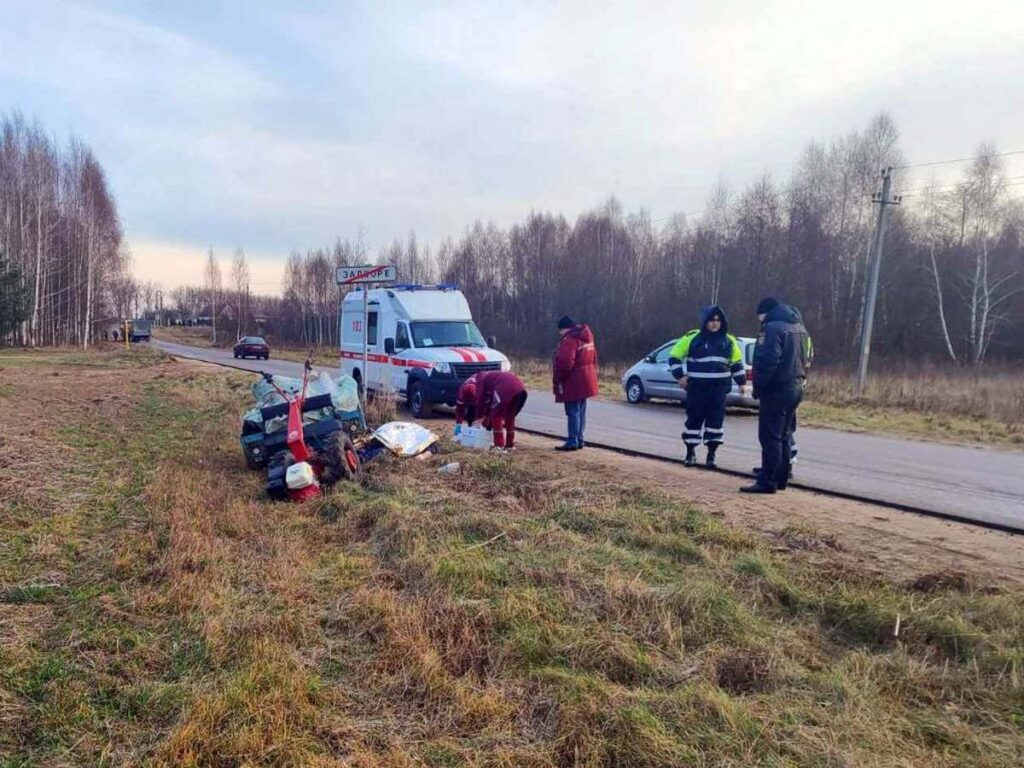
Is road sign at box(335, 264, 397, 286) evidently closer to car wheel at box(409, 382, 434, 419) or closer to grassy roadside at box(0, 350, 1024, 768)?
car wheel at box(409, 382, 434, 419)

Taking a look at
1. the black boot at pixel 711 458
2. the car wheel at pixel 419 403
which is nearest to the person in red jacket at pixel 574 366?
the black boot at pixel 711 458

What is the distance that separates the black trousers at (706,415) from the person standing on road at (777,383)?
1.08 meters

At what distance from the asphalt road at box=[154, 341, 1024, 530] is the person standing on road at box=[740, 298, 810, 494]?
92cm

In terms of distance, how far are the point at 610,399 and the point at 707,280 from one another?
1169 inches

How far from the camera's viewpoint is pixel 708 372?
27.2ft

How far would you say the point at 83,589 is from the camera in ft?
14.3

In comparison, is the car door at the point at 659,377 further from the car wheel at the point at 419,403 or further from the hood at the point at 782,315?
the hood at the point at 782,315

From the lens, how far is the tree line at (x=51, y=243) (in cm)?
4241

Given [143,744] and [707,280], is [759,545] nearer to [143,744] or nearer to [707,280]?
[143,744]

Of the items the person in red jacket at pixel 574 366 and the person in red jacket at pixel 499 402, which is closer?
the person in red jacket at pixel 499 402

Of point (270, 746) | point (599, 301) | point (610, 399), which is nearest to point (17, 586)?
point (270, 746)

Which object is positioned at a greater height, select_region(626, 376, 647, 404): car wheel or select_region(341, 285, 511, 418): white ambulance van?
select_region(341, 285, 511, 418): white ambulance van

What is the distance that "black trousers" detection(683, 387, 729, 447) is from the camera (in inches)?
329

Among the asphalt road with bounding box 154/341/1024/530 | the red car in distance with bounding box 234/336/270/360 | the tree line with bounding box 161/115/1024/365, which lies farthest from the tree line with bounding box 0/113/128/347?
the asphalt road with bounding box 154/341/1024/530
